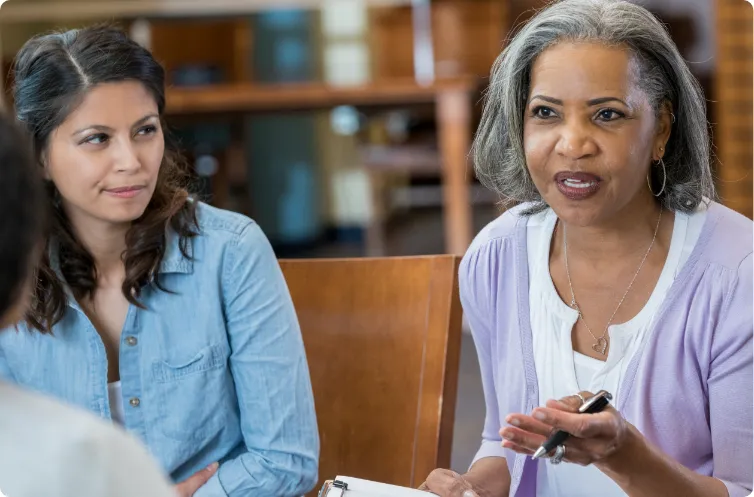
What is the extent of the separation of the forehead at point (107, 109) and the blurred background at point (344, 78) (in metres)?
4.02

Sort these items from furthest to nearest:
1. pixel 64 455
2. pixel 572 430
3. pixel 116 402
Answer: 1. pixel 116 402
2. pixel 572 430
3. pixel 64 455

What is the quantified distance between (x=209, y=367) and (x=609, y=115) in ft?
2.25

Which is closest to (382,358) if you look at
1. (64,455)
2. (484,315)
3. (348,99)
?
(484,315)

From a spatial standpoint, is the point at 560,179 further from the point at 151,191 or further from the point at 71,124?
the point at 71,124

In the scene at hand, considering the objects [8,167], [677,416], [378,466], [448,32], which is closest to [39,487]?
[8,167]

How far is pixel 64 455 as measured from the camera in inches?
29.6

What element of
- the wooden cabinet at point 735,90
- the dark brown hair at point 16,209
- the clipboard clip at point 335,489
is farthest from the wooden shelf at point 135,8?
the dark brown hair at point 16,209

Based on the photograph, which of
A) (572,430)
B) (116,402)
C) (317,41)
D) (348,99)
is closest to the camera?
(572,430)

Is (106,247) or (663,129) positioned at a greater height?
(663,129)

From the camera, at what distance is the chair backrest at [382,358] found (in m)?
1.75

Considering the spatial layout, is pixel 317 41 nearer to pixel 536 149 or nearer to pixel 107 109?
pixel 107 109

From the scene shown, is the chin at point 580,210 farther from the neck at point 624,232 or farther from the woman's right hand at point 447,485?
the woman's right hand at point 447,485

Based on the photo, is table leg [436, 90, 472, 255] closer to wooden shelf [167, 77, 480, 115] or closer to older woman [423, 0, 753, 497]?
wooden shelf [167, 77, 480, 115]

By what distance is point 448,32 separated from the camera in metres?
6.99
